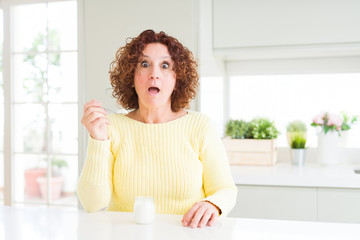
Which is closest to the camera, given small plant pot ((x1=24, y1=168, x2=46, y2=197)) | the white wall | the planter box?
the white wall

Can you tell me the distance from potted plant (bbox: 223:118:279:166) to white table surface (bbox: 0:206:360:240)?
145cm

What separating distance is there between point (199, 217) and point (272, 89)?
2097mm

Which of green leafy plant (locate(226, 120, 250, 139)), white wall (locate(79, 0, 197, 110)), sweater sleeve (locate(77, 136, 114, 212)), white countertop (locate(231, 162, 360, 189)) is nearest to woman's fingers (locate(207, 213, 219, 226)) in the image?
sweater sleeve (locate(77, 136, 114, 212))

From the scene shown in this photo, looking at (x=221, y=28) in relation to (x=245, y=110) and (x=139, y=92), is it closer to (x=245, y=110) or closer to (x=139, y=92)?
(x=245, y=110)

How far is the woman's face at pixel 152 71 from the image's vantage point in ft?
4.61

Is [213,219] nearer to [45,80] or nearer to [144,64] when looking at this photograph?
[144,64]

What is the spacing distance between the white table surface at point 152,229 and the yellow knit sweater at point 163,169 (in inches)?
5.8

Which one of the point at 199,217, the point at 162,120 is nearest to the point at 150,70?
the point at 162,120

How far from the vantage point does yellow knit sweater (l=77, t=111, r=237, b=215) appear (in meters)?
1.39

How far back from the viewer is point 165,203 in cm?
140

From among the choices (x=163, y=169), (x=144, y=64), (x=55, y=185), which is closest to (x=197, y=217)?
(x=163, y=169)

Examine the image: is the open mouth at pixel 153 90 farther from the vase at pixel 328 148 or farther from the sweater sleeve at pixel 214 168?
the vase at pixel 328 148

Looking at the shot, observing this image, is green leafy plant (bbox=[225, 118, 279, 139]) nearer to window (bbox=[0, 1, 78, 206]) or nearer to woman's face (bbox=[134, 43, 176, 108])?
window (bbox=[0, 1, 78, 206])

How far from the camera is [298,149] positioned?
271 cm
